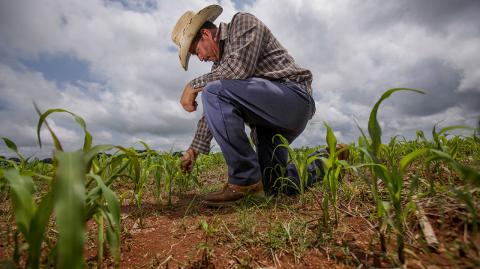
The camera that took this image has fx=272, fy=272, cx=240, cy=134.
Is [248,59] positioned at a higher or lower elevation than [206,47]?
lower

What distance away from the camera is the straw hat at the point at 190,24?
2.43 metres

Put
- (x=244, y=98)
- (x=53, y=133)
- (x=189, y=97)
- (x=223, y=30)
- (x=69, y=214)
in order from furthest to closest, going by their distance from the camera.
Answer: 1. (x=223, y=30)
2. (x=189, y=97)
3. (x=244, y=98)
4. (x=53, y=133)
5. (x=69, y=214)

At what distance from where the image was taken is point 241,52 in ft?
6.60

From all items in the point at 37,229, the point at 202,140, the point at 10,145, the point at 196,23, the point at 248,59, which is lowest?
the point at 37,229

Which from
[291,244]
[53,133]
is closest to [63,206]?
[53,133]

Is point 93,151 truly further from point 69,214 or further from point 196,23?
point 196,23

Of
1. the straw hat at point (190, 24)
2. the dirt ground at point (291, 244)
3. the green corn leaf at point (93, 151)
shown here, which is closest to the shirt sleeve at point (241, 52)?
the straw hat at point (190, 24)

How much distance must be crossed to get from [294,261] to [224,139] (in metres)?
1.08

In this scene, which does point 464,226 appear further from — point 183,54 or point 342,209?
point 183,54

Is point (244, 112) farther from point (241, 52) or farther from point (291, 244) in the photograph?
point (291, 244)

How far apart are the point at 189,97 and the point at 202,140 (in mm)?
395

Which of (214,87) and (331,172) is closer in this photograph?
(331,172)

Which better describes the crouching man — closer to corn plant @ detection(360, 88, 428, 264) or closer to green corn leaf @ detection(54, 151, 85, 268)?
corn plant @ detection(360, 88, 428, 264)

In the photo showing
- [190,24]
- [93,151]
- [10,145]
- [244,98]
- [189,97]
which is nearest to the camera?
[93,151]
